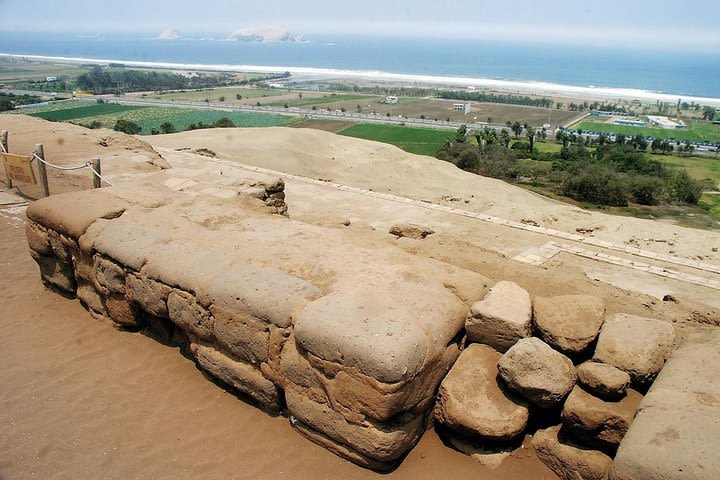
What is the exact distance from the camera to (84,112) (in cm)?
6481

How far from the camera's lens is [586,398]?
15.8 ft

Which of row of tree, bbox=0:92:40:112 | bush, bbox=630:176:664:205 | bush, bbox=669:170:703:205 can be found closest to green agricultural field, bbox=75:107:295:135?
row of tree, bbox=0:92:40:112

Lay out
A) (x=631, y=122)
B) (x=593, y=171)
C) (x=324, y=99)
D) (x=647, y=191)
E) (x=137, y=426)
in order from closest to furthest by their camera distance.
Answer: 1. (x=137, y=426)
2. (x=647, y=191)
3. (x=593, y=171)
4. (x=631, y=122)
5. (x=324, y=99)

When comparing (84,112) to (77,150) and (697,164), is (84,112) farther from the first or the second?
(697,164)

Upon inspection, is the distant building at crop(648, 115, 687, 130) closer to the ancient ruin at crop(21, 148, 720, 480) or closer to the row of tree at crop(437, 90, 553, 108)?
the row of tree at crop(437, 90, 553, 108)

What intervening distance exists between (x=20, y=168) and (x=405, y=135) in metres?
50.9

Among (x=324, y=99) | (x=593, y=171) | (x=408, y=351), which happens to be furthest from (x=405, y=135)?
(x=408, y=351)

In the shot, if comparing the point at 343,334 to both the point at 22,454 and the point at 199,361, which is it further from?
the point at 22,454

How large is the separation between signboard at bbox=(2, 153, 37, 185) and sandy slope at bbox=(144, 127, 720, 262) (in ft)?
36.2

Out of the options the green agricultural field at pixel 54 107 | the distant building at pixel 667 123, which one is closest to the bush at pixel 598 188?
the distant building at pixel 667 123

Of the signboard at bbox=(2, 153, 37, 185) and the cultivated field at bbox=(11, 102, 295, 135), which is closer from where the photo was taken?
the signboard at bbox=(2, 153, 37, 185)

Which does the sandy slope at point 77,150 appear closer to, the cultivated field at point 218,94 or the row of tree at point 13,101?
the row of tree at point 13,101

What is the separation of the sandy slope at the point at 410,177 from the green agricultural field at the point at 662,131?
51.3 m

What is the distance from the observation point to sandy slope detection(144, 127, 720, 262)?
675 inches
